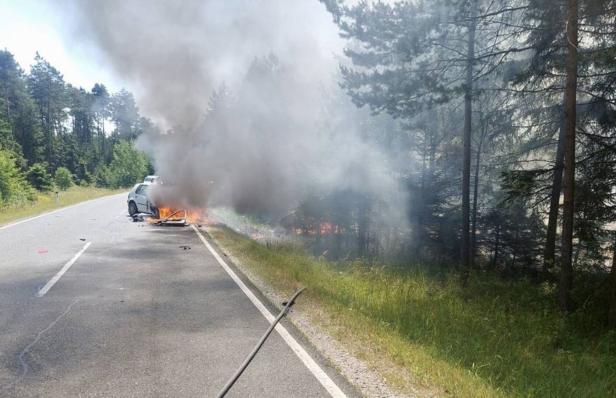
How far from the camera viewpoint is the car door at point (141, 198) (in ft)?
59.2

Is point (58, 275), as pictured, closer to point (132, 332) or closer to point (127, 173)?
point (132, 332)

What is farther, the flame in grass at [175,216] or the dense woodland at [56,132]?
Result: the dense woodland at [56,132]

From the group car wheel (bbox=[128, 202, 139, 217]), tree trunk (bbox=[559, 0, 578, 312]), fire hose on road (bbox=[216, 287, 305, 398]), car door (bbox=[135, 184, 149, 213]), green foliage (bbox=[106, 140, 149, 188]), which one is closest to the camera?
fire hose on road (bbox=[216, 287, 305, 398])

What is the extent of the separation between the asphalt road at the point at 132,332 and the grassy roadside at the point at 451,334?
94 centimetres

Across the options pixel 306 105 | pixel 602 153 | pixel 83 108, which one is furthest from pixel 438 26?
pixel 83 108

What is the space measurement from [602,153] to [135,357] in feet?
32.4

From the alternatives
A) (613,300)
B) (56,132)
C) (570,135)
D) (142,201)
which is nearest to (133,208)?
(142,201)

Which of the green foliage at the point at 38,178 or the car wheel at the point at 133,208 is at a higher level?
the green foliage at the point at 38,178

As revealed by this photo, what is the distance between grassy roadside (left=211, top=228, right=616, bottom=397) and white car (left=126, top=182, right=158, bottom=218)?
8.63m

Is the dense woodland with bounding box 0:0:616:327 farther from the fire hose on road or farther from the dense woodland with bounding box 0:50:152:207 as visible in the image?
the dense woodland with bounding box 0:50:152:207

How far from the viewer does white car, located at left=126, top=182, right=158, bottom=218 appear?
1792 cm

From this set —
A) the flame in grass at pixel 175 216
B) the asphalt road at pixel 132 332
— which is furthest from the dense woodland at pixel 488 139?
the asphalt road at pixel 132 332

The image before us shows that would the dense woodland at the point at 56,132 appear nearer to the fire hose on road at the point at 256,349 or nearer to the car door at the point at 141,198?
the car door at the point at 141,198

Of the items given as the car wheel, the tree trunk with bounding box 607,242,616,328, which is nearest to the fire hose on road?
the tree trunk with bounding box 607,242,616,328
